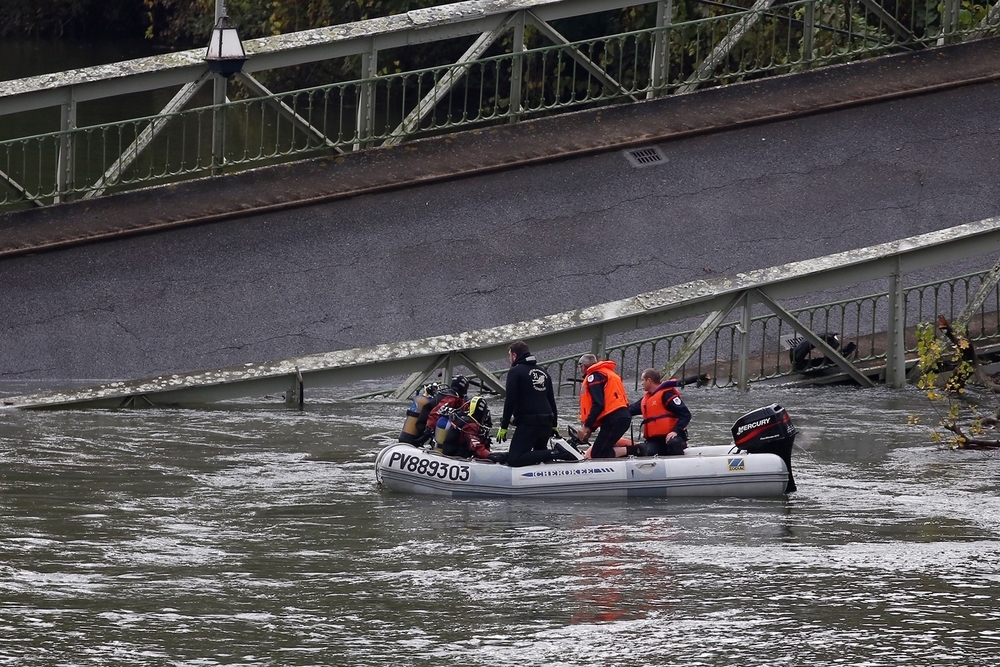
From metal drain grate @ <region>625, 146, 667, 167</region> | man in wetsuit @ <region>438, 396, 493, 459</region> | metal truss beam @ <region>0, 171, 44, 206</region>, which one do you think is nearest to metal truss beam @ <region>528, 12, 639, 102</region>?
metal drain grate @ <region>625, 146, 667, 167</region>

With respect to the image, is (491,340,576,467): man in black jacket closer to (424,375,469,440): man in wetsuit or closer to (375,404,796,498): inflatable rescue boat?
(375,404,796,498): inflatable rescue boat

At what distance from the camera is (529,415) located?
52.7 ft

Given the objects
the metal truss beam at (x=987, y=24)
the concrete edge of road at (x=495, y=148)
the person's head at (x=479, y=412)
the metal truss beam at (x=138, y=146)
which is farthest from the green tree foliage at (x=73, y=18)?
the person's head at (x=479, y=412)

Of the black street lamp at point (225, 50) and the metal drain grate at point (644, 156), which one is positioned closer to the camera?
the black street lamp at point (225, 50)

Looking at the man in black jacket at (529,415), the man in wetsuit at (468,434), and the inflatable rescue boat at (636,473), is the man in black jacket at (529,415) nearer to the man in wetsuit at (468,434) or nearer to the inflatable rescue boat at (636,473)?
the inflatable rescue boat at (636,473)

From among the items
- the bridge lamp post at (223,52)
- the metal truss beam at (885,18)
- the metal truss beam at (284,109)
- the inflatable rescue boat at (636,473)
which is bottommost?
the inflatable rescue boat at (636,473)

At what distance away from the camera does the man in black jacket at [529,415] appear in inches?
632

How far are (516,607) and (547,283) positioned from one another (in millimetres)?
9735

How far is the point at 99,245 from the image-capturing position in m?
21.1

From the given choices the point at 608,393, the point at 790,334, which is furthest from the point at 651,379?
the point at 790,334

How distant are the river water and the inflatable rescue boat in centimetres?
17

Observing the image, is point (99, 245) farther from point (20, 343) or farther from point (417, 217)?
point (417, 217)

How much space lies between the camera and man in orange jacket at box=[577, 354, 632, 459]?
1622 cm

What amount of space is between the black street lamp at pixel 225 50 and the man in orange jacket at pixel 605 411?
6826 mm
